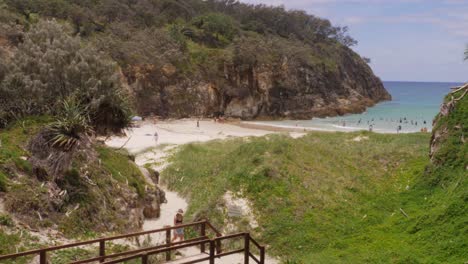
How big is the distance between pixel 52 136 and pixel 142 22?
69959mm

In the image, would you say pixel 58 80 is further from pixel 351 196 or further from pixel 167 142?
pixel 167 142

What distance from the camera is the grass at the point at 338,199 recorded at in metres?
15.0

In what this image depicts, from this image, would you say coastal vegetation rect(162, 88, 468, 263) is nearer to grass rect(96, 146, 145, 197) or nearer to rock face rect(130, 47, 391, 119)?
grass rect(96, 146, 145, 197)

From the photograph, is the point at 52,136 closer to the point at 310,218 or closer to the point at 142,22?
the point at 310,218

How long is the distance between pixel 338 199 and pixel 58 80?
48.4 ft

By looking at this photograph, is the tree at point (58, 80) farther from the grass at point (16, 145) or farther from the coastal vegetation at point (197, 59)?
the coastal vegetation at point (197, 59)

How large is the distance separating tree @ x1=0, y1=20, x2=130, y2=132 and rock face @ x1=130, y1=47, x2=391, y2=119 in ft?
142

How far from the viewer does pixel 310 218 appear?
1797 cm

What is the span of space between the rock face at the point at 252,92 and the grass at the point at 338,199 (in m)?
41.6

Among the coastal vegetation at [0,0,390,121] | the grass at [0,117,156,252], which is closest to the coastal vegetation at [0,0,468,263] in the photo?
the grass at [0,117,156,252]

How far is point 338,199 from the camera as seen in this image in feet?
63.8

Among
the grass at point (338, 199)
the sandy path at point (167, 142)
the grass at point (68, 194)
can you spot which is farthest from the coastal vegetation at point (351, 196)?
the grass at point (68, 194)

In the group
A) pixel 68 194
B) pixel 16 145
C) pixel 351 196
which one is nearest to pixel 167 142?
pixel 351 196

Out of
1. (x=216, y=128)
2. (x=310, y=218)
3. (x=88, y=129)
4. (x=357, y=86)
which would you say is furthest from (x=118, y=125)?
(x=357, y=86)
